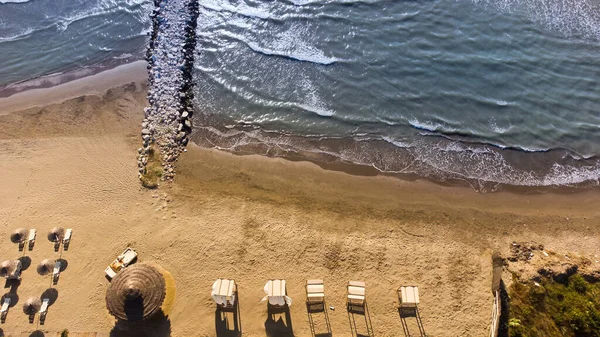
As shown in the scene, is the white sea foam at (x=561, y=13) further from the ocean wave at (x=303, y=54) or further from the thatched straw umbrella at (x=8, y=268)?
the thatched straw umbrella at (x=8, y=268)

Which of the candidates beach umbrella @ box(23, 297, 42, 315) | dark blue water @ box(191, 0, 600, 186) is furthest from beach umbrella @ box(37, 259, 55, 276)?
dark blue water @ box(191, 0, 600, 186)

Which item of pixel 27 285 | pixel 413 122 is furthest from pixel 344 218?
pixel 27 285

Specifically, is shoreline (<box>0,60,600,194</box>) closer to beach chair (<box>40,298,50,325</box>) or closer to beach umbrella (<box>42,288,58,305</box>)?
beach umbrella (<box>42,288,58,305</box>)

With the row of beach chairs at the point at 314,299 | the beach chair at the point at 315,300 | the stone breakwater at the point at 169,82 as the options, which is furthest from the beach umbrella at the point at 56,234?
the beach chair at the point at 315,300

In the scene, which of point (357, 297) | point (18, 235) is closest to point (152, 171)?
point (18, 235)

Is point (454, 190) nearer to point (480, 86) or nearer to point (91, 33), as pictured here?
point (480, 86)

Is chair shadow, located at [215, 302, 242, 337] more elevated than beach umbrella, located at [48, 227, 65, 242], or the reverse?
beach umbrella, located at [48, 227, 65, 242]

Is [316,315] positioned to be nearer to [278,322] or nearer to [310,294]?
[310,294]
